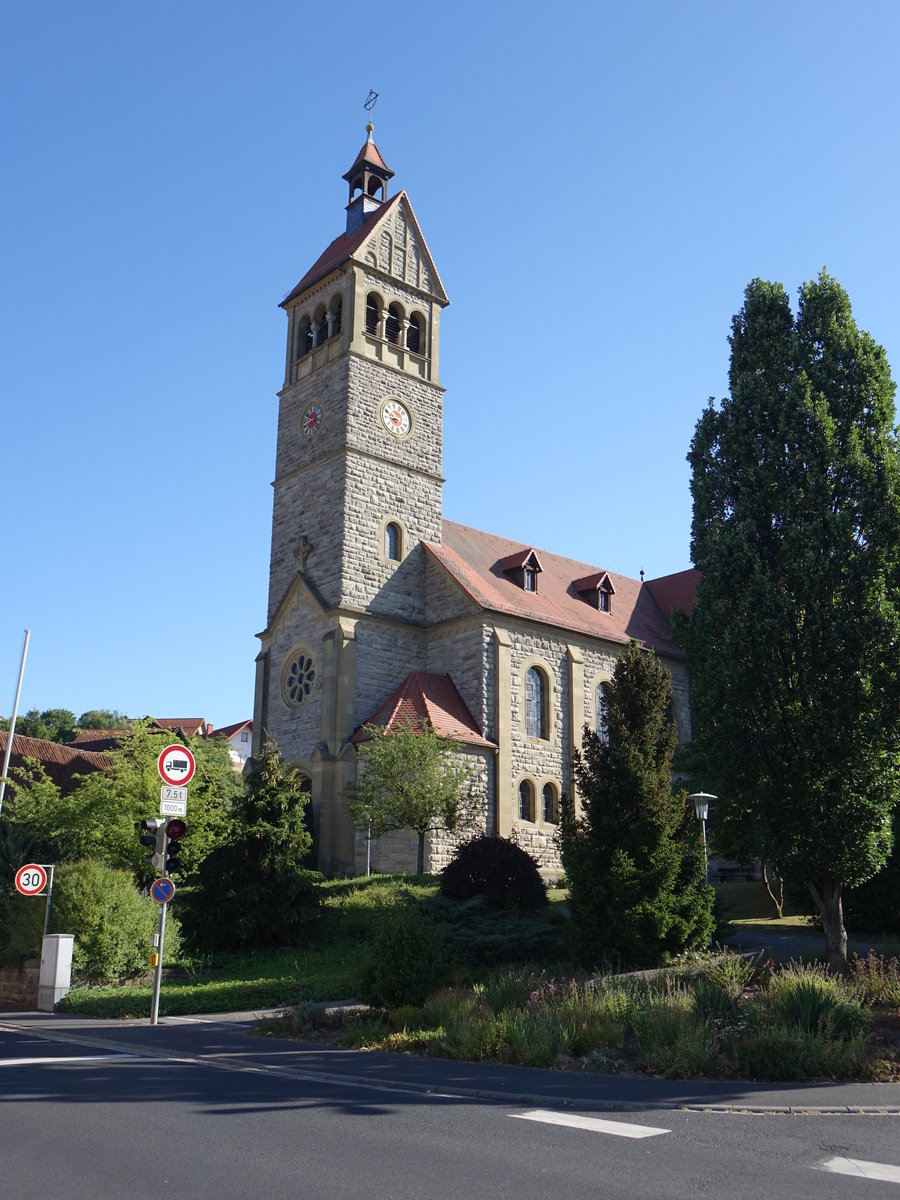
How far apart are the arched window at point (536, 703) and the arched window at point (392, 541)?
21.1 feet

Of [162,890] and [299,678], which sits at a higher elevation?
[299,678]

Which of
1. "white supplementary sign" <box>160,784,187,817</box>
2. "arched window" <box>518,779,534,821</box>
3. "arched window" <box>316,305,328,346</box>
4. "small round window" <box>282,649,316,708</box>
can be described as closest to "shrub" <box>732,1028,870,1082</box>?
"white supplementary sign" <box>160,784,187,817</box>

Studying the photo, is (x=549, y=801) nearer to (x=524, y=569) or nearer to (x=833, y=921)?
(x=524, y=569)

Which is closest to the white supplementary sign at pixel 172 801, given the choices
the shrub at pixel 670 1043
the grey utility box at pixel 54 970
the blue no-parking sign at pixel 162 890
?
the blue no-parking sign at pixel 162 890

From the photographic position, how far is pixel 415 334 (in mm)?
40812

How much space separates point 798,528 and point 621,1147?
38.7 feet

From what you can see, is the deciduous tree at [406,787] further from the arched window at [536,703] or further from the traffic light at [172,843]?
the traffic light at [172,843]

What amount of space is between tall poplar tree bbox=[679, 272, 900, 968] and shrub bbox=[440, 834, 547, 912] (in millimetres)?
6325

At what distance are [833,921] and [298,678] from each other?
906 inches

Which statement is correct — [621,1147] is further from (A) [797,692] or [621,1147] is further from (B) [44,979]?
(B) [44,979]

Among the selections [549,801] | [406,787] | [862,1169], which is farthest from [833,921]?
[549,801]

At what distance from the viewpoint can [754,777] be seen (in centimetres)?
1728

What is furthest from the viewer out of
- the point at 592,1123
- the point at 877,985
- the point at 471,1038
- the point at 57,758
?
the point at 57,758

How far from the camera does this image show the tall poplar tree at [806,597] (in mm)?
16062
